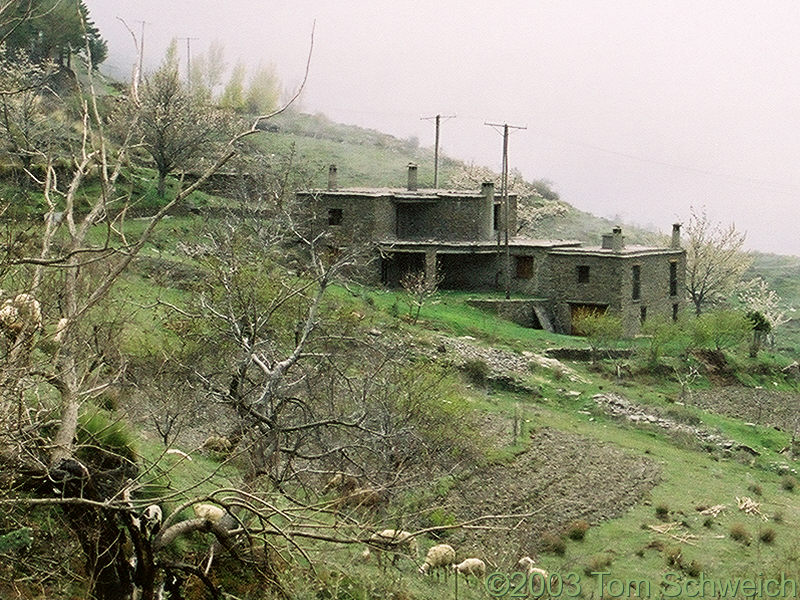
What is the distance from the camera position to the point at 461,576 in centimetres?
1162

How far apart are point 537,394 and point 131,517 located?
2390cm

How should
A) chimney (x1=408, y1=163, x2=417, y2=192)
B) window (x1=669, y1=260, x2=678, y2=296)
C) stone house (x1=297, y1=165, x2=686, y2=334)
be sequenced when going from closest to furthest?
stone house (x1=297, y1=165, x2=686, y2=334)
window (x1=669, y1=260, x2=678, y2=296)
chimney (x1=408, y1=163, x2=417, y2=192)

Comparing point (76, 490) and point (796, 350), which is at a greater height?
point (76, 490)

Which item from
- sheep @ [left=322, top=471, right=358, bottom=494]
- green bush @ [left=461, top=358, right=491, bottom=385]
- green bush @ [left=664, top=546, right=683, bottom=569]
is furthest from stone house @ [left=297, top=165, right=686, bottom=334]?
sheep @ [left=322, top=471, right=358, bottom=494]

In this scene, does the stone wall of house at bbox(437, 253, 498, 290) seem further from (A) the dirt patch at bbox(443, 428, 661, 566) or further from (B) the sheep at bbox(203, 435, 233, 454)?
(B) the sheep at bbox(203, 435, 233, 454)

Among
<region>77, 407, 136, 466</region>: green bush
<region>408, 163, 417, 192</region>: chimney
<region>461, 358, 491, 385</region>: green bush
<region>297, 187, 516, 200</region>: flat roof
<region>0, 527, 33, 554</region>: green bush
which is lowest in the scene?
<region>461, 358, 491, 385</region>: green bush

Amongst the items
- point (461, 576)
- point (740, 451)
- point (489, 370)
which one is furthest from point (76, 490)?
point (489, 370)

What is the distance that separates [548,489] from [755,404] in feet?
51.6

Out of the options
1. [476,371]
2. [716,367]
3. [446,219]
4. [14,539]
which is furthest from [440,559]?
[446,219]

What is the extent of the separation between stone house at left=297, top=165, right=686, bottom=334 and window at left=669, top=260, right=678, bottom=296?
0.15 ft

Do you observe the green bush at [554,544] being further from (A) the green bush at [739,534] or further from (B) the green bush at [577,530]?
(A) the green bush at [739,534]

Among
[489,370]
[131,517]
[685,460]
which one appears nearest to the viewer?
[131,517]

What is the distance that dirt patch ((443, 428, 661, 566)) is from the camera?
16.3m

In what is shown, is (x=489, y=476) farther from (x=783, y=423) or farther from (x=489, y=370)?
(x=783, y=423)
